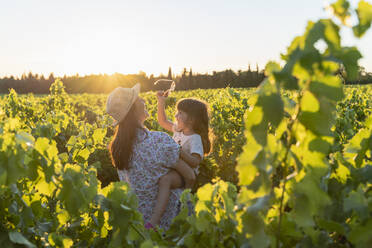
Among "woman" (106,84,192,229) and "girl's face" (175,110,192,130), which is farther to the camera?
"girl's face" (175,110,192,130)

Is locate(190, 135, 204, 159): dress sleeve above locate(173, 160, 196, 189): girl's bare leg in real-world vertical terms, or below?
above

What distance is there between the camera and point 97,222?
152 centimetres

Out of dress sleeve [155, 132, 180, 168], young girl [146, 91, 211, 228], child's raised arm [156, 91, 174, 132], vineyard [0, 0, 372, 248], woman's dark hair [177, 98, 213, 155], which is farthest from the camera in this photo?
child's raised arm [156, 91, 174, 132]

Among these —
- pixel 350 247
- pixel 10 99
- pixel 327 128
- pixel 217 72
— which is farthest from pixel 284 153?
pixel 217 72

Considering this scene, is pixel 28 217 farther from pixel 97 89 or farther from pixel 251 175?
pixel 97 89

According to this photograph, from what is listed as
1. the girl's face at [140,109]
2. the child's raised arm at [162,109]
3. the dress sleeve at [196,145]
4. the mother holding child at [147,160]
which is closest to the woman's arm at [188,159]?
the mother holding child at [147,160]

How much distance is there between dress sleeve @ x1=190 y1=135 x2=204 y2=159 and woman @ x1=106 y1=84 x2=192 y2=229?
0.60 meters

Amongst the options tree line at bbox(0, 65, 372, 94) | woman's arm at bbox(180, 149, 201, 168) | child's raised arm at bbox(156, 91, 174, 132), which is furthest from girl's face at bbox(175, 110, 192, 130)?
tree line at bbox(0, 65, 372, 94)

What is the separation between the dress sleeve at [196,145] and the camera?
4035 mm

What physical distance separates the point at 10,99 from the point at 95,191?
7.65 meters

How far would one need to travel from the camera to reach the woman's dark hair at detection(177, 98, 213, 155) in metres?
4.28

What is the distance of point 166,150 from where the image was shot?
3283 mm

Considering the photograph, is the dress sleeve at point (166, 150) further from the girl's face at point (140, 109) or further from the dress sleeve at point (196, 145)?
the dress sleeve at point (196, 145)

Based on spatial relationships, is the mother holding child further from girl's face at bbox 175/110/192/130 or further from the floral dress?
girl's face at bbox 175/110/192/130
